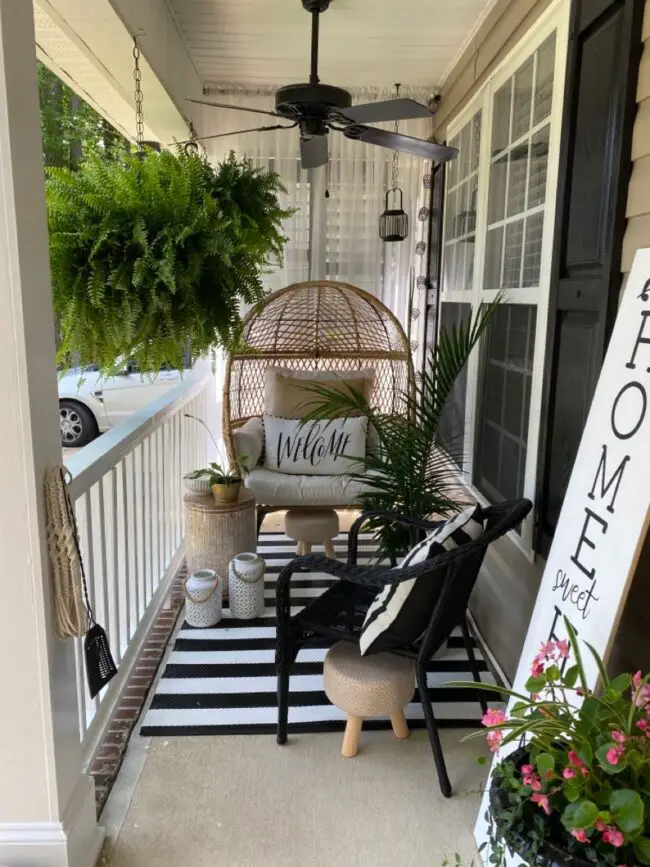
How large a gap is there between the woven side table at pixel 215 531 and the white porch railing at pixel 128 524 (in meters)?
0.14

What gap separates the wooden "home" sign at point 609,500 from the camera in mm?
1362

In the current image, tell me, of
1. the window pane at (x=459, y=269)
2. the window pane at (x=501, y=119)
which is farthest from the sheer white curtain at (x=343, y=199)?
the window pane at (x=501, y=119)

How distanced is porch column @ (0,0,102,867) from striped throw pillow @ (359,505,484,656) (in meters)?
Answer: 0.79

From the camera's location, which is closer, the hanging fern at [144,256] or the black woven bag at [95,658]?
the black woven bag at [95,658]

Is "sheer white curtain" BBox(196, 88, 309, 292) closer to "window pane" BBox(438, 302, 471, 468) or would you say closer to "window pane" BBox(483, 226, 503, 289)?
"window pane" BBox(438, 302, 471, 468)

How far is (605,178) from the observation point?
1.68 m

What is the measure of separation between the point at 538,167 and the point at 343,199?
2594mm

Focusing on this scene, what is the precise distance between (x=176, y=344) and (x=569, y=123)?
51.1 inches

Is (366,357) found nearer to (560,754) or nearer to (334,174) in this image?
(334,174)

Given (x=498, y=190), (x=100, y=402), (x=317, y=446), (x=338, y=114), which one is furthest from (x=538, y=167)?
(x=100, y=402)

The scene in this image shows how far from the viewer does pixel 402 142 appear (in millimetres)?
2592

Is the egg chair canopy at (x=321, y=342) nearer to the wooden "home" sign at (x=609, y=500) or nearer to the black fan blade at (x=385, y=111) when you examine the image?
the black fan blade at (x=385, y=111)

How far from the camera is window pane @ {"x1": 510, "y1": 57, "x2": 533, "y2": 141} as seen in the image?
2457 mm

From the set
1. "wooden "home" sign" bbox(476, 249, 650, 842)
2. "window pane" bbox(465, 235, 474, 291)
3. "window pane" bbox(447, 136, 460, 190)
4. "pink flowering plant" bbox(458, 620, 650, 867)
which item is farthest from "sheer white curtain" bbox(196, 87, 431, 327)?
"pink flowering plant" bbox(458, 620, 650, 867)
